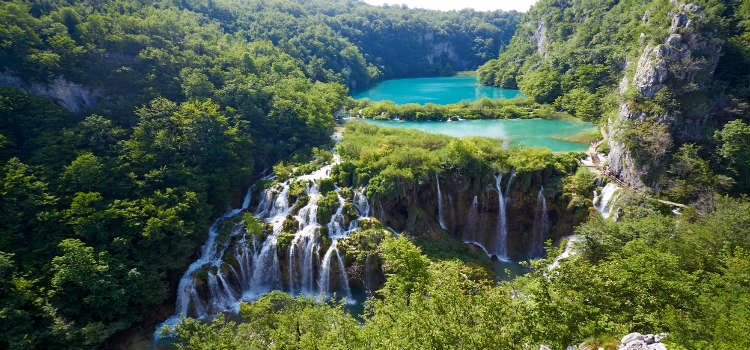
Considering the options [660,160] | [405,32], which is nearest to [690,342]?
[660,160]

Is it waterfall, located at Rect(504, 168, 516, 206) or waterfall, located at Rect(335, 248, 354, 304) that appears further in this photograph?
waterfall, located at Rect(504, 168, 516, 206)

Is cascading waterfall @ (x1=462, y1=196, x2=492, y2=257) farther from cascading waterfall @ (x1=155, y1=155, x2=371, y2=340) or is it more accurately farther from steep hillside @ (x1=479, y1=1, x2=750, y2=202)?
steep hillside @ (x1=479, y1=1, x2=750, y2=202)

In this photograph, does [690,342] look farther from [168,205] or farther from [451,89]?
[451,89]

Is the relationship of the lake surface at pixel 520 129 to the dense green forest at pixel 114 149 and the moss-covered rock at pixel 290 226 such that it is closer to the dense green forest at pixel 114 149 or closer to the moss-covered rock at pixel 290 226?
the dense green forest at pixel 114 149

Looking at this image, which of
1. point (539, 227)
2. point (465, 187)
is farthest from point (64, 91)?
point (539, 227)

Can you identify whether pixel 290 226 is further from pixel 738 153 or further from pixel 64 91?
pixel 738 153

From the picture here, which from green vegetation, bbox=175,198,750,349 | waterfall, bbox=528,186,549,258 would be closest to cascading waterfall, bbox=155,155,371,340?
green vegetation, bbox=175,198,750,349
